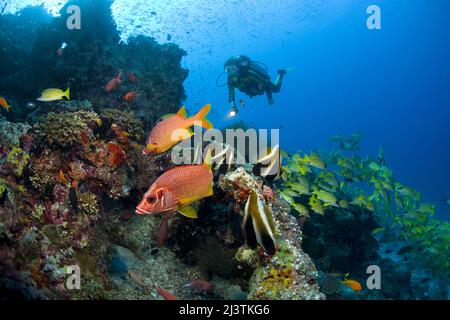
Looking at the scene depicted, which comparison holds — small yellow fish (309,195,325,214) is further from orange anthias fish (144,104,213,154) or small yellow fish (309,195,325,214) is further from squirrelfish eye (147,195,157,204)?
squirrelfish eye (147,195,157,204)

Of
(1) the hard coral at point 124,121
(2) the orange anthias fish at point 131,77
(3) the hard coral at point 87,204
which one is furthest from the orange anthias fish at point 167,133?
(2) the orange anthias fish at point 131,77

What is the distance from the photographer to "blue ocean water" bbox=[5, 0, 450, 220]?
8275 centimetres

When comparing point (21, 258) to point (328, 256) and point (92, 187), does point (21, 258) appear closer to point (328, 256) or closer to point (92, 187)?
point (92, 187)

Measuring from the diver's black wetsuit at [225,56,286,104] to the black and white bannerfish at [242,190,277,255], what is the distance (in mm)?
8136

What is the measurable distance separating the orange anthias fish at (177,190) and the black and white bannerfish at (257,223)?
0.53 m

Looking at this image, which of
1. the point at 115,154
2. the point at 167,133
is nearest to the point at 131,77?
the point at 115,154

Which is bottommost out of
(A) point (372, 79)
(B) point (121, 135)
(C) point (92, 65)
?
(B) point (121, 135)

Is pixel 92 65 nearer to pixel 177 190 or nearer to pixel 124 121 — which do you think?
pixel 124 121

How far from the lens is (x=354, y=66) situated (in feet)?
449

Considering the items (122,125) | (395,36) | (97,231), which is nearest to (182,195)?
(97,231)

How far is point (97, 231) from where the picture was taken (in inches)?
190

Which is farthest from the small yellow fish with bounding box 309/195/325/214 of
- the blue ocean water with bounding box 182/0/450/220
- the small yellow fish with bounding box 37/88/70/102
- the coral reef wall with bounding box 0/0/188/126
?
the blue ocean water with bounding box 182/0/450/220

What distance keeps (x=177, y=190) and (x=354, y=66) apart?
152713 mm

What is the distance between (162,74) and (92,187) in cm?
726
